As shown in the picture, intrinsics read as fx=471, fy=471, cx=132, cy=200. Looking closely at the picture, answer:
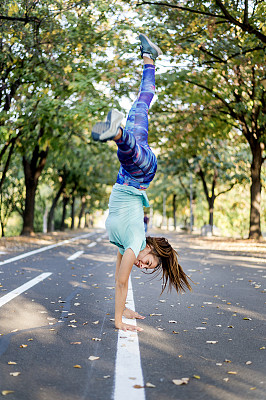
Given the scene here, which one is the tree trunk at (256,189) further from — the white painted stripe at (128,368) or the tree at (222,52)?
the white painted stripe at (128,368)

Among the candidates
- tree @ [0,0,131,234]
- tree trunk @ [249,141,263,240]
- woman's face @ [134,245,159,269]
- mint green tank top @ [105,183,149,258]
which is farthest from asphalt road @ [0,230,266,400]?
tree trunk @ [249,141,263,240]

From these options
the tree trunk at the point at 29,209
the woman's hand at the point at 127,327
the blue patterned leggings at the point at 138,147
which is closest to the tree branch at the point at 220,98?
the tree trunk at the point at 29,209

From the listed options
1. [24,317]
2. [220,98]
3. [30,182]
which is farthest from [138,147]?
[30,182]

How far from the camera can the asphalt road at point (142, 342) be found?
2992mm

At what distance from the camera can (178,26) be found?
1493cm

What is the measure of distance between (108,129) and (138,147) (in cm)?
54

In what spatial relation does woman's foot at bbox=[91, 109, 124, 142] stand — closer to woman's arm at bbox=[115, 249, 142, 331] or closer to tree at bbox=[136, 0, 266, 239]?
woman's arm at bbox=[115, 249, 142, 331]

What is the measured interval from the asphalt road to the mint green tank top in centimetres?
87

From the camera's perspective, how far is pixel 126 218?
452 centimetres

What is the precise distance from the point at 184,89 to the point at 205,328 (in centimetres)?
1507

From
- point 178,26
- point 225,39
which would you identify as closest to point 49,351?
point 178,26

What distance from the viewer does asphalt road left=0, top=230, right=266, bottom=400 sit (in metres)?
2.99

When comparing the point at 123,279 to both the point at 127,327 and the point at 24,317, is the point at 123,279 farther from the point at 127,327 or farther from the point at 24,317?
the point at 24,317

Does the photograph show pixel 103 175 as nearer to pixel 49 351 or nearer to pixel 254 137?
pixel 254 137
